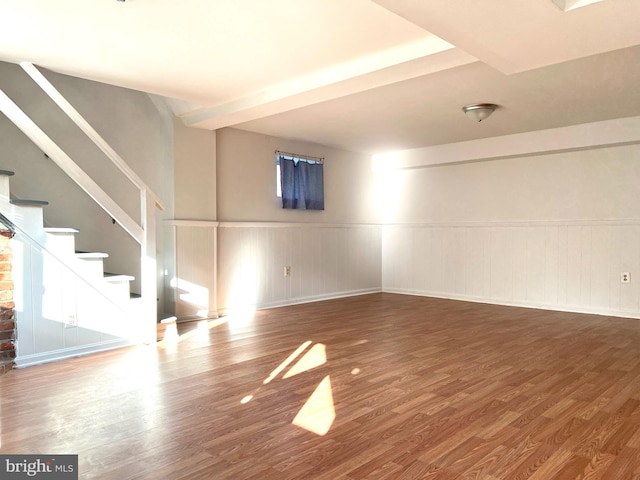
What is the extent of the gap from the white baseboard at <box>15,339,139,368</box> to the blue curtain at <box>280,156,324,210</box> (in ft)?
9.56

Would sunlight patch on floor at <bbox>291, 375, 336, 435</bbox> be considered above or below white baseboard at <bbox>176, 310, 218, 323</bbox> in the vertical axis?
below

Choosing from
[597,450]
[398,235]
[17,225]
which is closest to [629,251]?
[398,235]

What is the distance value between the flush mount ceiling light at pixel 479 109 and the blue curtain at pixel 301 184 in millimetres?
2420

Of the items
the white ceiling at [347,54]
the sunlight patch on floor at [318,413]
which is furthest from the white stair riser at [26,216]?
the sunlight patch on floor at [318,413]

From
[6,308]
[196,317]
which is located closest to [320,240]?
[196,317]

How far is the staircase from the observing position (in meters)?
3.28

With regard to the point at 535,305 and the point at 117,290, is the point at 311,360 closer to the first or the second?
the point at 117,290

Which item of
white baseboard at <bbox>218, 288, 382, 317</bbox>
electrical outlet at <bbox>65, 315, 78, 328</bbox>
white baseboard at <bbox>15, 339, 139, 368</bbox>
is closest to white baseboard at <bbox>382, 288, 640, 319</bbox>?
white baseboard at <bbox>218, 288, 382, 317</bbox>

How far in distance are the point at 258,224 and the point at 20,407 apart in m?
3.59

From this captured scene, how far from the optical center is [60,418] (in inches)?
93.0

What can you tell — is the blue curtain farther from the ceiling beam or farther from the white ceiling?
the ceiling beam

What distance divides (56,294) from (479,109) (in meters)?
4.13

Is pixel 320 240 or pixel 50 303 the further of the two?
pixel 320 240

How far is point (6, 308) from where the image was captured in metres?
3.20
